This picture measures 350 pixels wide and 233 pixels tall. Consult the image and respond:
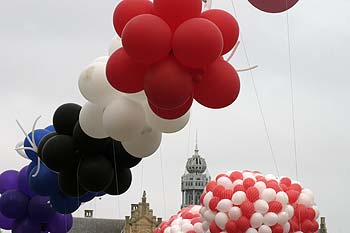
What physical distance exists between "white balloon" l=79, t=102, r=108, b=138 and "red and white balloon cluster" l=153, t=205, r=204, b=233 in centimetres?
401

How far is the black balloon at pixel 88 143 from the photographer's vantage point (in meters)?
10.3

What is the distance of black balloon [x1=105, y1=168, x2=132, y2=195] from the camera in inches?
423

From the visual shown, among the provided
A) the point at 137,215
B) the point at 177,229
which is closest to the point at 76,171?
the point at 177,229

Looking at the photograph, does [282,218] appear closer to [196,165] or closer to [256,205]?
[256,205]

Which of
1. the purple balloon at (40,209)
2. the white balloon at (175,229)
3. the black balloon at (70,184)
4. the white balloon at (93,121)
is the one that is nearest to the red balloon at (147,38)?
the white balloon at (93,121)

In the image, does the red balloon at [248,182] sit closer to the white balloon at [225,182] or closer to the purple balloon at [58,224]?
the white balloon at [225,182]

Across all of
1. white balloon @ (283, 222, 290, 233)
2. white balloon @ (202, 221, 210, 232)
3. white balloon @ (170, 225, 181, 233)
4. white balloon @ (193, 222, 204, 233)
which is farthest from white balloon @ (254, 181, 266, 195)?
white balloon @ (170, 225, 181, 233)

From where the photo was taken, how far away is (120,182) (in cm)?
A: 1081

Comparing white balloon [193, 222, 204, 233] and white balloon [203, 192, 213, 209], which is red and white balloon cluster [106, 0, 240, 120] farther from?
white balloon [193, 222, 204, 233]

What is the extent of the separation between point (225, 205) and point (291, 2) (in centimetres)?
441

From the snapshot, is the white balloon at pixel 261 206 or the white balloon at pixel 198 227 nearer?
the white balloon at pixel 261 206

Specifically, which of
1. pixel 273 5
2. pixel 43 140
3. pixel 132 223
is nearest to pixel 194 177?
pixel 132 223

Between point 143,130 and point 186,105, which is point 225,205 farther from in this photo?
point 186,105

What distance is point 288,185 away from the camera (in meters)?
12.7
